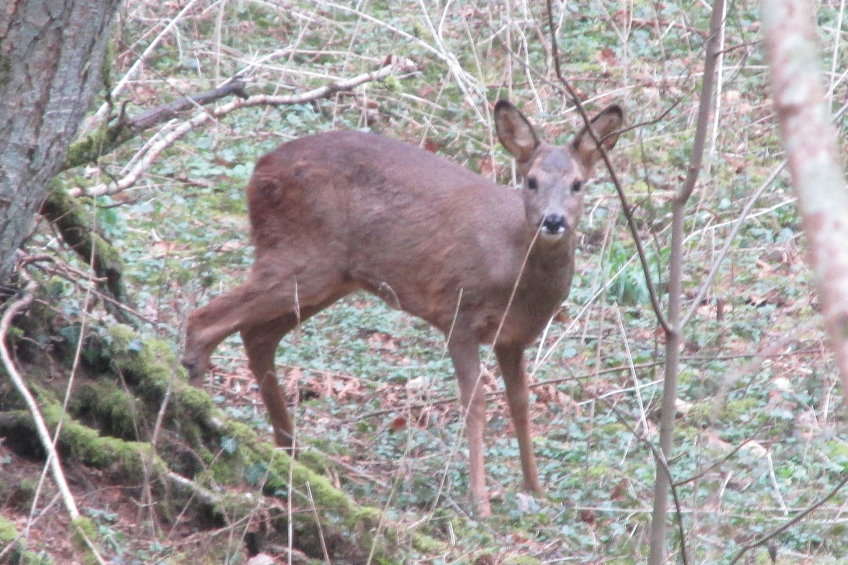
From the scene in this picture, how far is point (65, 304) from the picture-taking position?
14.5 ft

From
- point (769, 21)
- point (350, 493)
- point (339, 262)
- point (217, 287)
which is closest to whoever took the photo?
point (769, 21)

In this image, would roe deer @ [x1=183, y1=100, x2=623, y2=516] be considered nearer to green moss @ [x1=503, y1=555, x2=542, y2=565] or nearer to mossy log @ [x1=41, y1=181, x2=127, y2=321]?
mossy log @ [x1=41, y1=181, x2=127, y2=321]

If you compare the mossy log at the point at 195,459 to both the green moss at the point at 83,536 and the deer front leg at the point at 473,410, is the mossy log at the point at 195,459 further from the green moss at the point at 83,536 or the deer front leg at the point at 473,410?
the deer front leg at the point at 473,410

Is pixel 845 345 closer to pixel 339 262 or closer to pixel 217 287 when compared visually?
pixel 339 262

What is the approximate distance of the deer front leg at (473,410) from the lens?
5457 millimetres

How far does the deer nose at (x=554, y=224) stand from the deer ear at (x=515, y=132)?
1.63 ft

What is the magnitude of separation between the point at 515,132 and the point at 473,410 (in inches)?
52.7

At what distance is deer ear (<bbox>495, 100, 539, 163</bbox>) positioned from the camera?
5.75 metres

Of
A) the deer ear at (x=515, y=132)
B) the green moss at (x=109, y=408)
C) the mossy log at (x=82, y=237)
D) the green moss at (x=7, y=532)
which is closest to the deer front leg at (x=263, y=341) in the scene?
the mossy log at (x=82, y=237)

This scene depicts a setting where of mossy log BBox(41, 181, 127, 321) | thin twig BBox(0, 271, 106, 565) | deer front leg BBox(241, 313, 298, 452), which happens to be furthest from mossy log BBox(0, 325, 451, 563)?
deer front leg BBox(241, 313, 298, 452)

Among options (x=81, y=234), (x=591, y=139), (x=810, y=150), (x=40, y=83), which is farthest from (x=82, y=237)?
(x=810, y=150)

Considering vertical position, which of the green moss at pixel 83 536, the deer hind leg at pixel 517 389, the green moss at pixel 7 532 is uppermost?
the deer hind leg at pixel 517 389

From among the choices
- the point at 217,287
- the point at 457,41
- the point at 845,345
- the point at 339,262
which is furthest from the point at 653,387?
the point at 845,345

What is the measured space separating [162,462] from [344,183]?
2.52 meters
